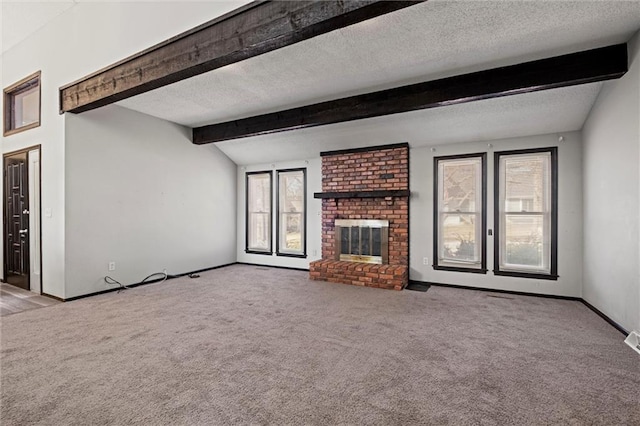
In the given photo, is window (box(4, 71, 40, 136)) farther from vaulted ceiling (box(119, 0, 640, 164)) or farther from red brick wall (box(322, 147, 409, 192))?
red brick wall (box(322, 147, 409, 192))

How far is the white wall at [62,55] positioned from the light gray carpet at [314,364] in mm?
1096

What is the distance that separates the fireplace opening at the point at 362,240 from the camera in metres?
5.39

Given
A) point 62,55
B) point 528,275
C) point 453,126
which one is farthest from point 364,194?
point 62,55

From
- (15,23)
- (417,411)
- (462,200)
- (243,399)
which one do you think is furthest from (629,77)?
(15,23)

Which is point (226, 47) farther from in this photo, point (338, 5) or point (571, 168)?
point (571, 168)

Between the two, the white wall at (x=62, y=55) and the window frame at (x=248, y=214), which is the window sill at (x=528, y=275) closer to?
the window frame at (x=248, y=214)

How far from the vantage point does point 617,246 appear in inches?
122

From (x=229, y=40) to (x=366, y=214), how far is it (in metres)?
3.76

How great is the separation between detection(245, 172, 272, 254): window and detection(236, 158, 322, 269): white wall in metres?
0.11

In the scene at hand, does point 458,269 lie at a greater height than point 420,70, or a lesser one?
lesser

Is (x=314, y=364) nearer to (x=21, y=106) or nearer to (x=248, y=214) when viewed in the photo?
(x=248, y=214)

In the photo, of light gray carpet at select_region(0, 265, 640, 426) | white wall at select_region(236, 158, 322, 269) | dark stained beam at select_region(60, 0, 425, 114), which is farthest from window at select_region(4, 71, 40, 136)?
white wall at select_region(236, 158, 322, 269)

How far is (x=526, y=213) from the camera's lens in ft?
15.0

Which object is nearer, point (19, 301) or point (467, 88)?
point (467, 88)
